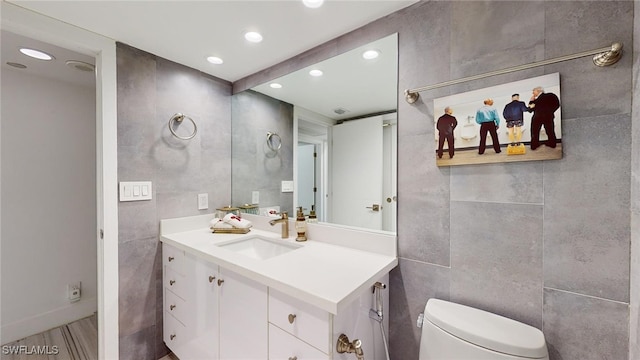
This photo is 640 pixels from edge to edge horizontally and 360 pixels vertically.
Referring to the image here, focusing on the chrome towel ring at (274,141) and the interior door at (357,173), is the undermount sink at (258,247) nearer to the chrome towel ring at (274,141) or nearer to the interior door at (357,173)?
the interior door at (357,173)

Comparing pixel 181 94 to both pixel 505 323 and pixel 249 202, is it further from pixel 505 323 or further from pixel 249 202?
pixel 505 323

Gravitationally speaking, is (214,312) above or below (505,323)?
below

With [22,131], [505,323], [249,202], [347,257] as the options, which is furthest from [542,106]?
[22,131]

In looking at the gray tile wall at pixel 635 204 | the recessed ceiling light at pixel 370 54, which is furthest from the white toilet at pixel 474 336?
the recessed ceiling light at pixel 370 54

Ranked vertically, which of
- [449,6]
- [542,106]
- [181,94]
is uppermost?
[449,6]

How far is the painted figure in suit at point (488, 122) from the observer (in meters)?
1.05

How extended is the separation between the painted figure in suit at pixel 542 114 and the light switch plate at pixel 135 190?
2211 millimetres

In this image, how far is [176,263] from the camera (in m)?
1.69

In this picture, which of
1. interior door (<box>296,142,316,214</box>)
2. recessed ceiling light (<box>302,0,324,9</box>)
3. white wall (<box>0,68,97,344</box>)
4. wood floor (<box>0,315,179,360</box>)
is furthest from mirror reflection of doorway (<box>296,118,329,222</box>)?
white wall (<box>0,68,97,344</box>)

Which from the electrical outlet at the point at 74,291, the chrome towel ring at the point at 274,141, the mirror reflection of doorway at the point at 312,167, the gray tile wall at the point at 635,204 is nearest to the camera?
the gray tile wall at the point at 635,204

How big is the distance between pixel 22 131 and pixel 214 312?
7.59 feet

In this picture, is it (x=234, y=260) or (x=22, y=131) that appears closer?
(x=234, y=260)

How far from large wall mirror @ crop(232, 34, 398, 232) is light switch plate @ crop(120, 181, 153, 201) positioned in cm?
69

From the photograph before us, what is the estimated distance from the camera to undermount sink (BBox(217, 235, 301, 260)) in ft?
5.59
